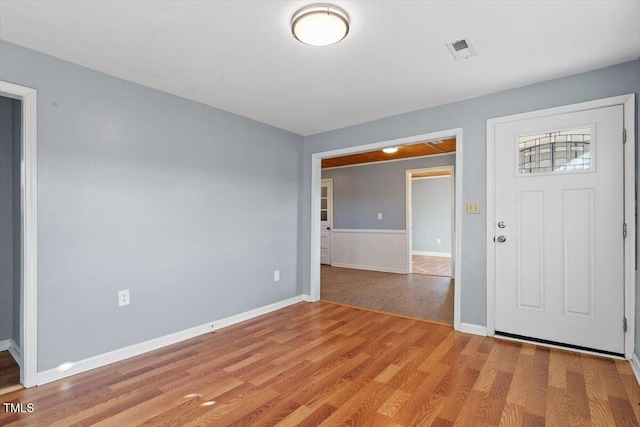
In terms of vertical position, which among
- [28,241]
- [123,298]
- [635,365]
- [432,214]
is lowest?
[635,365]

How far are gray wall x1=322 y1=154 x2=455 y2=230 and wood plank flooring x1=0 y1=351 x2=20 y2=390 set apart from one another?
5613mm

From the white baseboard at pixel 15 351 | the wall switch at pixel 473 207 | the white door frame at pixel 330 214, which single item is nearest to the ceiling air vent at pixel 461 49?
the wall switch at pixel 473 207

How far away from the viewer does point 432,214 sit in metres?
9.34

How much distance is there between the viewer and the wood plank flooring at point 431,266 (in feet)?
21.3

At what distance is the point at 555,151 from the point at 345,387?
256cm

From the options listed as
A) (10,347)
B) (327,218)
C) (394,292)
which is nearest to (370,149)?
(394,292)

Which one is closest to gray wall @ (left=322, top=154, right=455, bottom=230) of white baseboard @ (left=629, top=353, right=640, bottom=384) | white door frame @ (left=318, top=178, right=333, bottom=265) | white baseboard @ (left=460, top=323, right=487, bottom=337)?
white door frame @ (left=318, top=178, right=333, bottom=265)

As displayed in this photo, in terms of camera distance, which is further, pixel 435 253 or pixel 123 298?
pixel 435 253

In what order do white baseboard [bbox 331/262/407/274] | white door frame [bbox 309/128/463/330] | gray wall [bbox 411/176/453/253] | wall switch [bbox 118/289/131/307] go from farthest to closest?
gray wall [bbox 411/176/453/253]
white baseboard [bbox 331/262/407/274]
white door frame [bbox 309/128/463/330]
wall switch [bbox 118/289/131/307]

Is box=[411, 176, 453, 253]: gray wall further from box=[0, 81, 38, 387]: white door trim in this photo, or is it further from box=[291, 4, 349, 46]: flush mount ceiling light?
box=[0, 81, 38, 387]: white door trim

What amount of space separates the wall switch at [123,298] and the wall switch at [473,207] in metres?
3.16

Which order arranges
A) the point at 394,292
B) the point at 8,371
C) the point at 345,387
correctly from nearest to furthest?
the point at 345,387, the point at 8,371, the point at 394,292

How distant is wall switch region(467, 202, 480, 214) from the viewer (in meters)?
3.09

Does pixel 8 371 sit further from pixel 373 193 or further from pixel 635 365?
pixel 373 193
